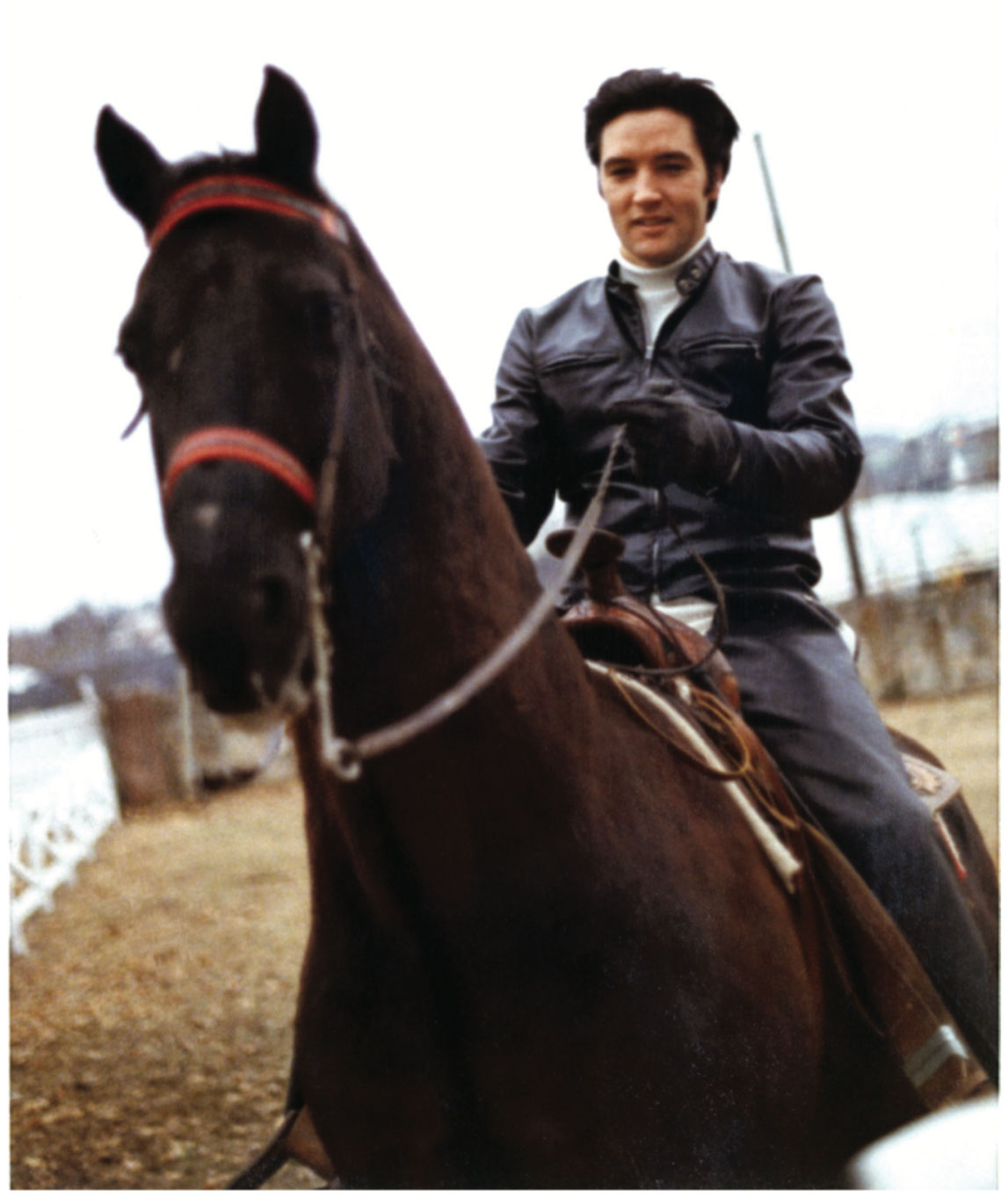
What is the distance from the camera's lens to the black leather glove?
1501 mm

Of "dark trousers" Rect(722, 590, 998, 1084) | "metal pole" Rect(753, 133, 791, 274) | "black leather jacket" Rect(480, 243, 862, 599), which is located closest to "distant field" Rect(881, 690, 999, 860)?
"dark trousers" Rect(722, 590, 998, 1084)

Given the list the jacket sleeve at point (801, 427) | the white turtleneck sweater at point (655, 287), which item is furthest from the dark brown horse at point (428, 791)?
the white turtleneck sweater at point (655, 287)

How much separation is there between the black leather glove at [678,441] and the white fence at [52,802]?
2.89 m

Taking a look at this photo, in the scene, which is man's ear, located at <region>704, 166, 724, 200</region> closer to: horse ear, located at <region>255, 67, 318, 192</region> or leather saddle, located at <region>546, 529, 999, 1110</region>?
leather saddle, located at <region>546, 529, 999, 1110</region>

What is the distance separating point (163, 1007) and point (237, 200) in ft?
13.3

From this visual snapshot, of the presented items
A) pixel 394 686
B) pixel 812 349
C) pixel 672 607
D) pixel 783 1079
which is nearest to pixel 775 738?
pixel 672 607

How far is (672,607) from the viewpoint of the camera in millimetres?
2018

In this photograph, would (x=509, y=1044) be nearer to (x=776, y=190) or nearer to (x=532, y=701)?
(x=532, y=701)

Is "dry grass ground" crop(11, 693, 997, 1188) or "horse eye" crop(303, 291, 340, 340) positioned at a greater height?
"horse eye" crop(303, 291, 340, 340)

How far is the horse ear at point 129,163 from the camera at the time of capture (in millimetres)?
1275

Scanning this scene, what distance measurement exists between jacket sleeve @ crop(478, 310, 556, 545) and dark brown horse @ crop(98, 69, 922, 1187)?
1.93 feet

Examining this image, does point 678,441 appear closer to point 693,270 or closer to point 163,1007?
point 693,270

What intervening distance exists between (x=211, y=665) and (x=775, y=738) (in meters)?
1.19

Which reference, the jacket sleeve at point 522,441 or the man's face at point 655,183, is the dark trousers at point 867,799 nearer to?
the jacket sleeve at point 522,441
